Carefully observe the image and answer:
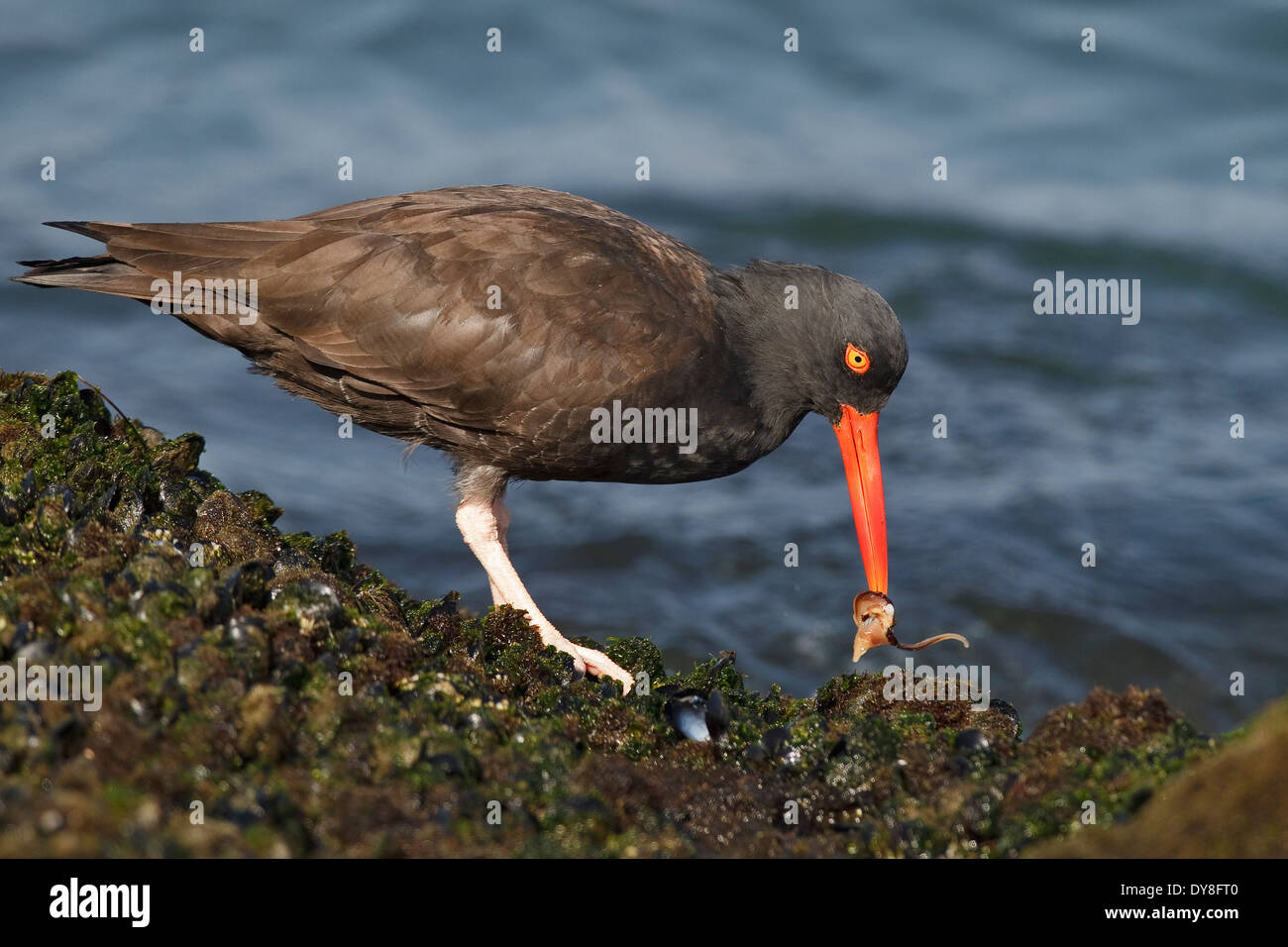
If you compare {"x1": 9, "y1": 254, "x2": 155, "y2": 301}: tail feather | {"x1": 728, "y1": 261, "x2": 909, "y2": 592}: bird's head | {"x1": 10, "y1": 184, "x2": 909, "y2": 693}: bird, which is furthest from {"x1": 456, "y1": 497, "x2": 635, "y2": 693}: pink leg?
{"x1": 9, "y1": 254, "x2": 155, "y2": 301}: tail feather

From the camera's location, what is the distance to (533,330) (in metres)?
5.25

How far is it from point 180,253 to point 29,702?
2988 mm

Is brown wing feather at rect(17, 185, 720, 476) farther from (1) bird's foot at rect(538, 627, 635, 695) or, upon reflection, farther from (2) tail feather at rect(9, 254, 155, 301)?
(1) bird's foot at rect(538, 627, 635, 695)

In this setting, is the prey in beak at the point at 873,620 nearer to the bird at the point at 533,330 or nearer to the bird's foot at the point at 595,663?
the bird at the point at 533,330

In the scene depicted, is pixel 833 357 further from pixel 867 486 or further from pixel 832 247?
pixel 832 247

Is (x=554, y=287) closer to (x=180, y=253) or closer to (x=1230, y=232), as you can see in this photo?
(x=180, y=253)

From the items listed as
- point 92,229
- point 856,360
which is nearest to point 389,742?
point 856,360

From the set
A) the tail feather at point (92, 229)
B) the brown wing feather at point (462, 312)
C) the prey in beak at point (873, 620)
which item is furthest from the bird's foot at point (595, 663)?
the tail feather at point (92, 229)

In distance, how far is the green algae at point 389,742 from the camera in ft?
9.15

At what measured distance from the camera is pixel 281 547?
Answer: 4625 mm

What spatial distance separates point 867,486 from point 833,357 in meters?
0.67
